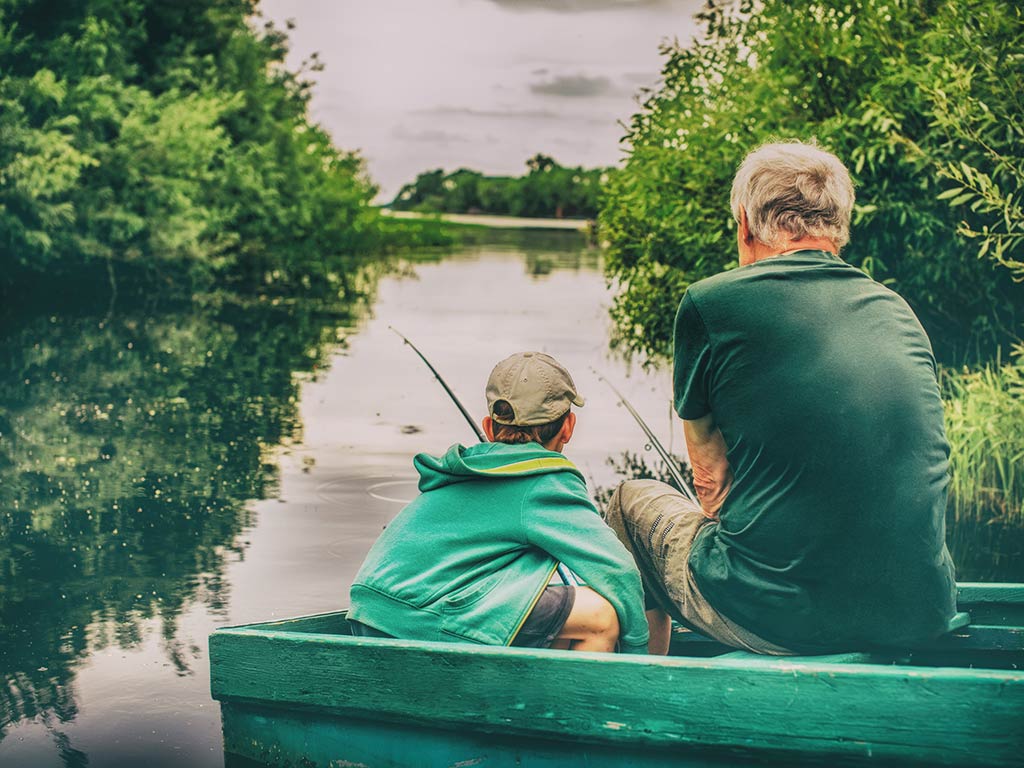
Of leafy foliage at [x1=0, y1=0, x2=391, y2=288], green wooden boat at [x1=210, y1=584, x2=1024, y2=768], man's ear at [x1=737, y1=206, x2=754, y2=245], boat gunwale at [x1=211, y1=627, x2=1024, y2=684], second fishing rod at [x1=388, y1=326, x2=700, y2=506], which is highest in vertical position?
leafy foliage at [x1=0, y1=0, x2=391, y2=288]

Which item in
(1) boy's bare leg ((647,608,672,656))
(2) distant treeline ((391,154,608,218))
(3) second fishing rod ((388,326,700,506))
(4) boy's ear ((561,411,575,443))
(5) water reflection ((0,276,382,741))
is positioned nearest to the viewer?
(4) boy's ear ((561,411,575,443))

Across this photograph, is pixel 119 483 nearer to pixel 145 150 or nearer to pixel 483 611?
pixel 483 611

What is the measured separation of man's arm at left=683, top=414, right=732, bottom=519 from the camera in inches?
155

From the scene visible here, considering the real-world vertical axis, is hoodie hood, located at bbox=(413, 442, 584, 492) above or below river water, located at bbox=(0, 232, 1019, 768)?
above

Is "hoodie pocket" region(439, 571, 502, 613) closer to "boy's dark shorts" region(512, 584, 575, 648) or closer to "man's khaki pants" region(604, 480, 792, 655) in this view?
"boy's dark shorts" region(512, 584, 575, 648)

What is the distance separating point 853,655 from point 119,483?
6.56m

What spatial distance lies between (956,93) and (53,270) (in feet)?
Result: 77.9

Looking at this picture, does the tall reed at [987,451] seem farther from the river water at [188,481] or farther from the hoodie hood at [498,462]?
the hoodie hood at [498,462]

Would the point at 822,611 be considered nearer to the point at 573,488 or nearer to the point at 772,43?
the point at 573,488

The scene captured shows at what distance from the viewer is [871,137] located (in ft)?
33.2

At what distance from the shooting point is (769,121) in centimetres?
1073

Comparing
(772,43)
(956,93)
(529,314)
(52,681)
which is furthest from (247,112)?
(52,681)

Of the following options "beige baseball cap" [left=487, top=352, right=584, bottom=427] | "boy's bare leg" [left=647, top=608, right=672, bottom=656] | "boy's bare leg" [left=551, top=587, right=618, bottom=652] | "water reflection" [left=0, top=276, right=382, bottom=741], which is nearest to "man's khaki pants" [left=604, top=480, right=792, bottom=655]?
"boy's bare leg" [left=647, top=608, right=672, bottom=656]

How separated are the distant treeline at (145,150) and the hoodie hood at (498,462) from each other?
20320 millimetres
